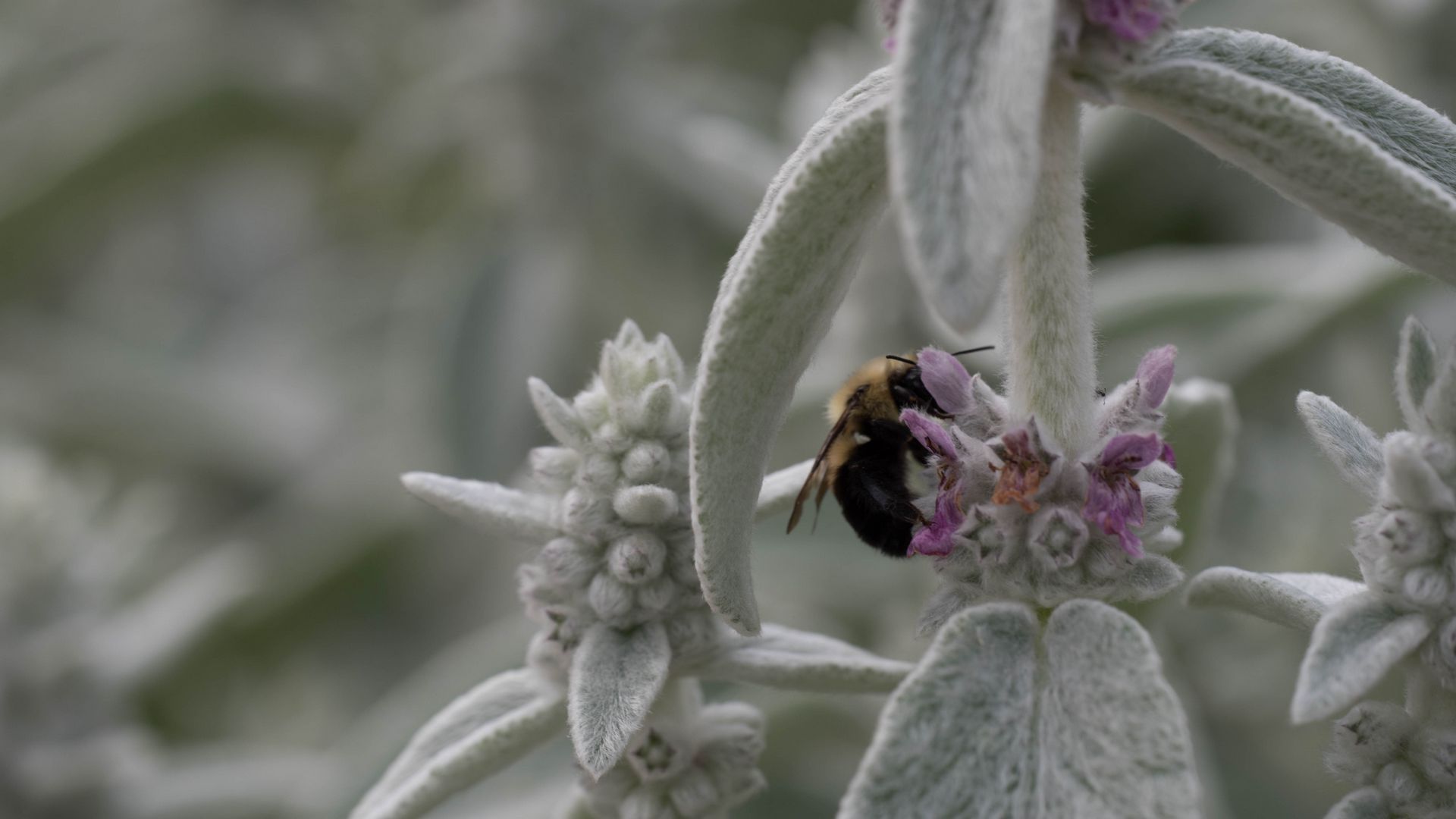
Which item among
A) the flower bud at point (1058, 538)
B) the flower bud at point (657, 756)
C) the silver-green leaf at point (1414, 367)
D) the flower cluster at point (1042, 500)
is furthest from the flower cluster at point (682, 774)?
the silver-green leaf at point (1414, 367)

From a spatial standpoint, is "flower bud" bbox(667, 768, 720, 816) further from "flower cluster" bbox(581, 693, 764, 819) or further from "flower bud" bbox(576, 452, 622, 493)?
"flower bud" bbox(576, 452, 622, 493)

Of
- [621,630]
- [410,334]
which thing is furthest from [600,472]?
[410,334]

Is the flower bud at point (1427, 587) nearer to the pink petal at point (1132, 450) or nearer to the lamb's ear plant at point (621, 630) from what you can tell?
the pink petal at point (1132, 450)

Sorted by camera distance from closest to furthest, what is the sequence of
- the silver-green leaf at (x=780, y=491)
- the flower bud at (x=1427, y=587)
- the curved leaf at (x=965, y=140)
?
the curved leaf at (x=965, y=140)
the flower bud at (x=1427, y=587)
the silver-green leaf at (x=780, y=491)

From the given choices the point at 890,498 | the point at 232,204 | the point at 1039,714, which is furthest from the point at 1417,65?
the point at 232,204

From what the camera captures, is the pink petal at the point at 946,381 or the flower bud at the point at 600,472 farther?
the flower bud at the point at 600,472

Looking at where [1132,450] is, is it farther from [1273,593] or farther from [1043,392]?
[1273,593]
